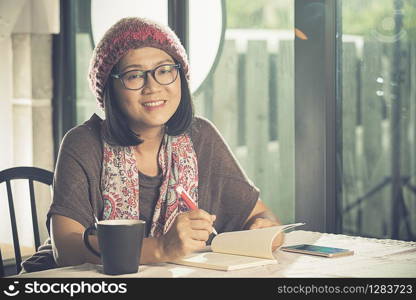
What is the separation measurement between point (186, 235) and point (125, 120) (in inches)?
22.7

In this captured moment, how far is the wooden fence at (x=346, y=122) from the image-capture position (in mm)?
2207

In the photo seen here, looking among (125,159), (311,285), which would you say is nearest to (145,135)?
(125,159)

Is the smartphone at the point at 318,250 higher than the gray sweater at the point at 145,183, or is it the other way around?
the gray sweater at the point at 145,183

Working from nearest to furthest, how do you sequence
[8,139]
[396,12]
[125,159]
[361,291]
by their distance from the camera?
[361,291]
[125,159]
[396,12]
[8,139]

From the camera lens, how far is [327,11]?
7.39 feet

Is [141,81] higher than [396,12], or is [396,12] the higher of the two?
[396,12]

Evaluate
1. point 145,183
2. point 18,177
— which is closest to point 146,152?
point 145,183

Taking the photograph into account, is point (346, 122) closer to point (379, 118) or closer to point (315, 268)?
point (379, 118)

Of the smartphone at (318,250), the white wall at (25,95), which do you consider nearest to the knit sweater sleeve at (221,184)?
the smartphone at (318,250)

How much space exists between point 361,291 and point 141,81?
2.95 ft

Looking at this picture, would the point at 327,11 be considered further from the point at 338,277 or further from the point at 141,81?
the point at 338,277

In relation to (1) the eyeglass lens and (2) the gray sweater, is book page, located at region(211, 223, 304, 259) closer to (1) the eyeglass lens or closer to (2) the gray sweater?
(2) the gray sweater

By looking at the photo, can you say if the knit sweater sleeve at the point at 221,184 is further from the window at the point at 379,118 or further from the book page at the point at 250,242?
the window at the point at 379,118

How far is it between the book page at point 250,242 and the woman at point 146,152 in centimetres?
24
